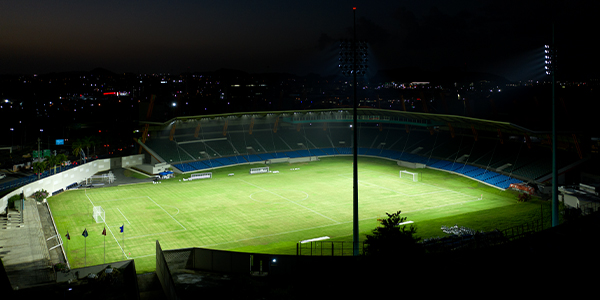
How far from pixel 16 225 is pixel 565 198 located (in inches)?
1613

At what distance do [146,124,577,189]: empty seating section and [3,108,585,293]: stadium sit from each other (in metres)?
0.22

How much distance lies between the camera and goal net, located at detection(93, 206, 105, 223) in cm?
3450

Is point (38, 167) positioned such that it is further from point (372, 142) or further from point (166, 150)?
point (372, 142)

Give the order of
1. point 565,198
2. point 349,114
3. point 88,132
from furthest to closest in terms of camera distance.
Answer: point 88,132
point 349,114
point 565,198

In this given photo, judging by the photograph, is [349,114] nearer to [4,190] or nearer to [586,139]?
[586,139]

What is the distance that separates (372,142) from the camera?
72562mm

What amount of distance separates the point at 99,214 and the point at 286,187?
64.8 feet

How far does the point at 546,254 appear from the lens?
14336 mm

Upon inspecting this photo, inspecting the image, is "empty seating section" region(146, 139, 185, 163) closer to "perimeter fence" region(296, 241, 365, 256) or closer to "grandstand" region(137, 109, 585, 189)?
"grandstand" region(137, 109, 585, 189)

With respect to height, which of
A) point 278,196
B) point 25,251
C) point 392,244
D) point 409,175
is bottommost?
point 278,196

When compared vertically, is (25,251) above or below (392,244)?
below


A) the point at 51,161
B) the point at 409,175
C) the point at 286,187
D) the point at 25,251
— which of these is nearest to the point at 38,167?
the point at 51,161

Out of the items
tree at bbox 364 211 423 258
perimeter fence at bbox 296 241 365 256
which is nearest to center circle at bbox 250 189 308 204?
perimeter fence at bbox 296 241 365 256

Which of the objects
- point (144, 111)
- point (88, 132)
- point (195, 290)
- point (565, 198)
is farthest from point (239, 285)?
point (88, 132)
